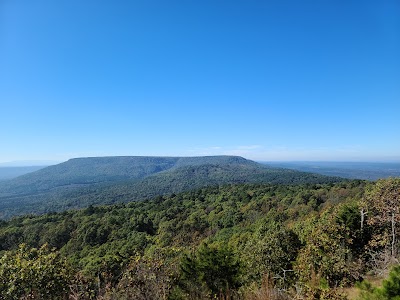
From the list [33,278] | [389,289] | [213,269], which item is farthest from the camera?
[213,269]

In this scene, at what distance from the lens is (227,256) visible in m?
17.1

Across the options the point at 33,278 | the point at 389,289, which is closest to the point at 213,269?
the point at 33,278

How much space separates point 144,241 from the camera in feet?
177

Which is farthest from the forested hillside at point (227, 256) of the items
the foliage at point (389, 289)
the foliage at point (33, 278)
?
the foliage at point (389, 289)

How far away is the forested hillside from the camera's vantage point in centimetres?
783

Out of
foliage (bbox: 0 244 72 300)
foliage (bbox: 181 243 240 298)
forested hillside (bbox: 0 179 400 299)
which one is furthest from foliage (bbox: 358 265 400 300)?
foliage (bbox: 181 243 240 298)

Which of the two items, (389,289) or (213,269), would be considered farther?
(213,269)

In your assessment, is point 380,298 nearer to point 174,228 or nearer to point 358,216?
point 358,216

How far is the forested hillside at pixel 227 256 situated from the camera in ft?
25.7

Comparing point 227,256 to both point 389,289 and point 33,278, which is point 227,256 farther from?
point 389,289

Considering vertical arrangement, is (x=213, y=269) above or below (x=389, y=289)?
below

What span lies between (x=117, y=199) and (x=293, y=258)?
513 ft

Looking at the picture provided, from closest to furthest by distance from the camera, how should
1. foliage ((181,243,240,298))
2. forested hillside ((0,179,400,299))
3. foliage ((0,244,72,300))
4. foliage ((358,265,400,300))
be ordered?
1. foliage ((358,265,400,300))
2. forested hillside ((0,179,400,299))
3. foliage ((0,244,72,300))
4. foliage ((181,243,240,298))

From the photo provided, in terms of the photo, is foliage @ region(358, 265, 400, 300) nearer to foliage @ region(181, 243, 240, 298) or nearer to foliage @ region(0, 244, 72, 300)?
foliage @ region(0, 244, 72, 300)
